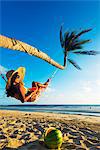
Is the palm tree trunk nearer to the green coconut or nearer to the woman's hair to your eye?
the woman's hair

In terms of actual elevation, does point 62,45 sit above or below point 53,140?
above

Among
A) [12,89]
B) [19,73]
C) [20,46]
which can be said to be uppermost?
[20,46]

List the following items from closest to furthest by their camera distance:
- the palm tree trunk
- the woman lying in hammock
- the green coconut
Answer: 1. the palm tree trunk
2. the woman lying in hammock
3. the green coconut

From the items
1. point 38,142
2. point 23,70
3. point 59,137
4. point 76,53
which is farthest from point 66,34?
point 38,142

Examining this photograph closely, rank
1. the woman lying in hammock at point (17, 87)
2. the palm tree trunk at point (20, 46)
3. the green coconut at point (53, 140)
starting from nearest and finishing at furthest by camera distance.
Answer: the palm tree trunk at point (20, 46) → the woman lying in hammock at point (17, 87) → the green coconut at point (53, 140)

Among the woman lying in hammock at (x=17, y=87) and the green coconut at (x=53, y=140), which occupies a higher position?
the woman lying in hammock at (x=17, y=87)

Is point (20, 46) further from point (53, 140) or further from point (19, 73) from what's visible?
point (53, 140)

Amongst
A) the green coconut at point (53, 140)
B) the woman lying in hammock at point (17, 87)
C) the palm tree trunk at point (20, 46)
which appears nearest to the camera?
the palm tree trunk at point (20, 46)

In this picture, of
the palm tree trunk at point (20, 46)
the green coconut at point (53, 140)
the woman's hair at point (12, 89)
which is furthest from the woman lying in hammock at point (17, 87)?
the green coconut at point (53, 140)

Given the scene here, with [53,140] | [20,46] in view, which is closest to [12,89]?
[20,46]

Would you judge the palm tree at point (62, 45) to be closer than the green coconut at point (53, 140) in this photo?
Yes

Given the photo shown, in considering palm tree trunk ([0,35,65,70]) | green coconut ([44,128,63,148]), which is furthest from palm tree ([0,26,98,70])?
green coconut ([44,128,63,148])

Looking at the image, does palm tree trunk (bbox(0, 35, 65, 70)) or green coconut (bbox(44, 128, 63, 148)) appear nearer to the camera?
palm tree trunk (bbox(0, 35, 65, 70))

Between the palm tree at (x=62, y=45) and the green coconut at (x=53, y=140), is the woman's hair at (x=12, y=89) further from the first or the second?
the green coconut at (x=53, y=140)
